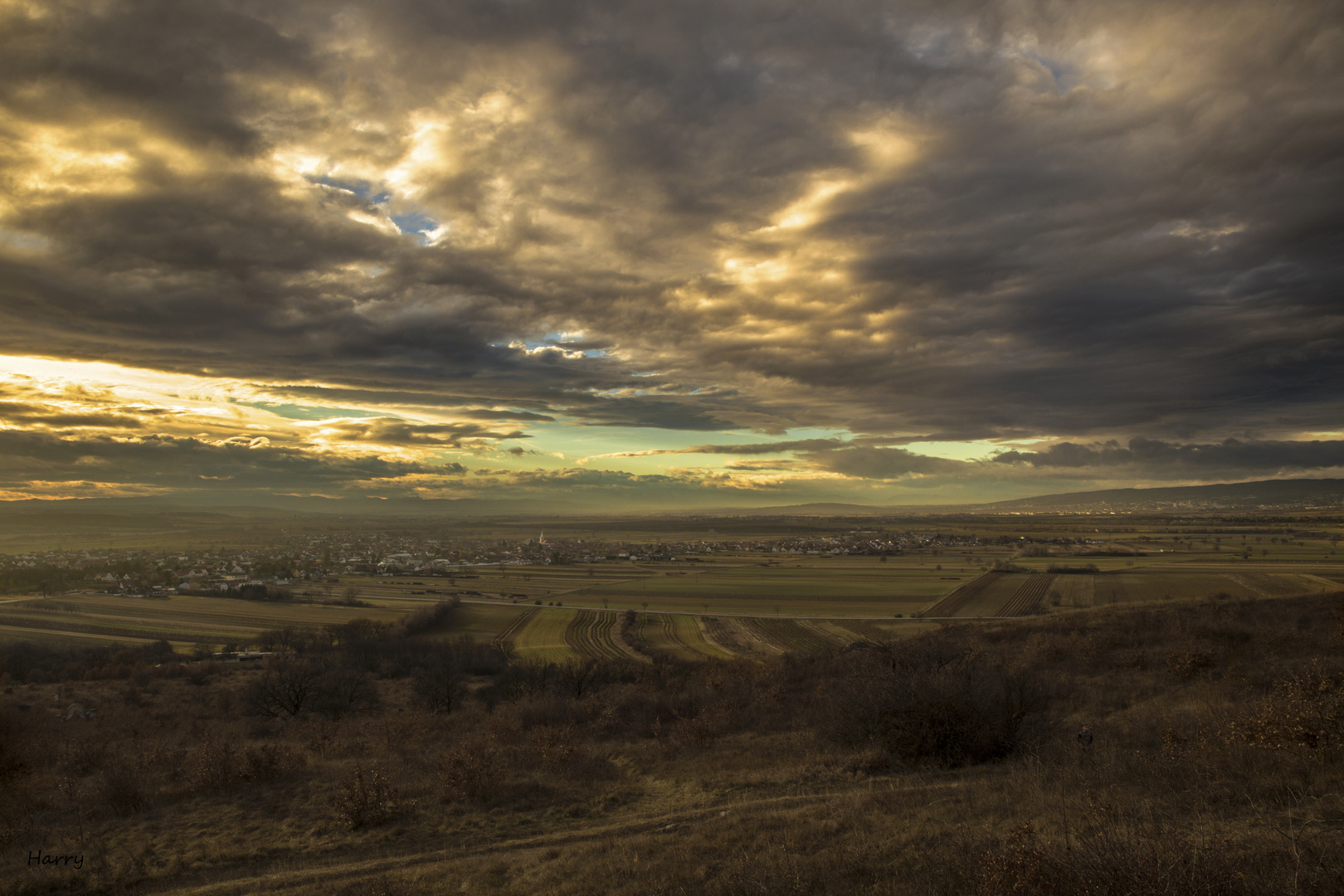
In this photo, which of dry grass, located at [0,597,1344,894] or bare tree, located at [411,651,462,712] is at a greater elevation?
dry grass, located at [0,597,1344,894]

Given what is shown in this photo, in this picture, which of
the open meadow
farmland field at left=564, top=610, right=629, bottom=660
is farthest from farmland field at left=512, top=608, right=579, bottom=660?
farmland field at left=564, top=610, right=629, bottom=660


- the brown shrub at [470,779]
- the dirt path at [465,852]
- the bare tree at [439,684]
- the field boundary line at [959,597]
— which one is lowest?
the field boundary line at [959,597]

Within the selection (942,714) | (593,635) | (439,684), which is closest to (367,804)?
(942,714)

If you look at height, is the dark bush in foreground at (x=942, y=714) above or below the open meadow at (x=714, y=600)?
above

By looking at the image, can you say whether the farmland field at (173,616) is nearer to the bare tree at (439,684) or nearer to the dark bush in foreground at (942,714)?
the bare tree at (439,684)

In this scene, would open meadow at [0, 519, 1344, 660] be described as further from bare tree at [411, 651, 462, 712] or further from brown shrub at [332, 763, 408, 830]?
brown shrub at [332, 763, 408, 830]

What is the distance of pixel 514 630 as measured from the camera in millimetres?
71062

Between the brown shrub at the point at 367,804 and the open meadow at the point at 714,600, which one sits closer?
the brown shrub at the point at 367,804

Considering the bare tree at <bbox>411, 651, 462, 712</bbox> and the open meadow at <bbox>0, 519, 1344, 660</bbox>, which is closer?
the bare tree at <bbox>411, 651, 462, 712</bbox>

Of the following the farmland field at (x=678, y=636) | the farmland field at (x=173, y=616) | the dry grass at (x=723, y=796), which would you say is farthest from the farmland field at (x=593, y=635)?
the dry grass at (x=723, y=796)

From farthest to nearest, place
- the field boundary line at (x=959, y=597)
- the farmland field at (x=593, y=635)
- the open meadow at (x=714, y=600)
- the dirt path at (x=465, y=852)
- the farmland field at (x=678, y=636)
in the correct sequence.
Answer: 1. the field boundary line at (x=959, y=597)
2. the open meadow at (x=714, y=600)
3. the farmland field at (x=593, y=635)
4. the farmland field at (x=678, y=636)
5. the dirt path at (x=465, y=852)

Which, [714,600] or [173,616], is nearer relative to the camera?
[173,616]

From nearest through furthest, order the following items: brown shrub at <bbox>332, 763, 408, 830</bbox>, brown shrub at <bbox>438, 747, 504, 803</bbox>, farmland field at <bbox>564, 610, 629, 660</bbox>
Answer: brown shrub at <bbox>332, 763, 408, 830</bbox>, brown shrub at <bbox>438, 747, 504, 803</bbox>, farmland field at <bbox>564, 610, 629, 660</bbox>

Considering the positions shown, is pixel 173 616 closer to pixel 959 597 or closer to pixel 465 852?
pixel 465 852
